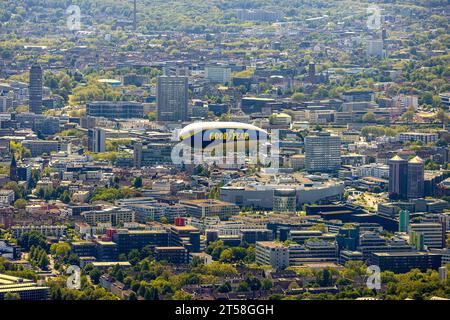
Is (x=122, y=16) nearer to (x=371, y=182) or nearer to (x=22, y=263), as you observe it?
(x=371, y=182)

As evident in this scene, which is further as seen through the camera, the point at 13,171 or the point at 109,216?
the point at 13,171

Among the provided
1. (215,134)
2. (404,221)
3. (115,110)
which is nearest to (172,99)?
(115,110)

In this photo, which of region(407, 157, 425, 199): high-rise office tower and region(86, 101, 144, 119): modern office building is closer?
region(407, 157, 425, 199): high-rise office tower

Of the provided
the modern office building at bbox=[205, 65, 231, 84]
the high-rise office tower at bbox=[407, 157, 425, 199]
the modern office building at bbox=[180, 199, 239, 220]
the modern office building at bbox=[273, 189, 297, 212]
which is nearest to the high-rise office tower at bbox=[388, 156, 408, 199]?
the high-rise office tower at bbox=[407, 157, 425, 199]

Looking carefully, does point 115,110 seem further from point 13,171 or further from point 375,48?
point 375,48

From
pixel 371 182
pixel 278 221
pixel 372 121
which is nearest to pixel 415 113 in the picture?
pixel 372 121

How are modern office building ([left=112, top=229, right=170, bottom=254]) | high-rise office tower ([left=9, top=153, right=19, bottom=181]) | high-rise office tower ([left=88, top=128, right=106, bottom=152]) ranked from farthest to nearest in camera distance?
high-rise office tower ([left=88, top=128, right=106, bottom=152])
high-rise office tower ([left=9, top=153, right=19, bottom=181])
modern office building ([left=112, top=229, right=170, bottom=254])

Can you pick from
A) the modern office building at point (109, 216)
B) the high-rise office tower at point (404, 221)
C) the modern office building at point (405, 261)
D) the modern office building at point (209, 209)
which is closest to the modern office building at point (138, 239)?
the modern office building at point (109, 216)

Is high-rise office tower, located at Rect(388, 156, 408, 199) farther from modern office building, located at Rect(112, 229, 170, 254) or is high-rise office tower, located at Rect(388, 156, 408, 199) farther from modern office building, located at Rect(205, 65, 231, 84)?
modern office building, located at Rect(205, 65, 231, 84)
